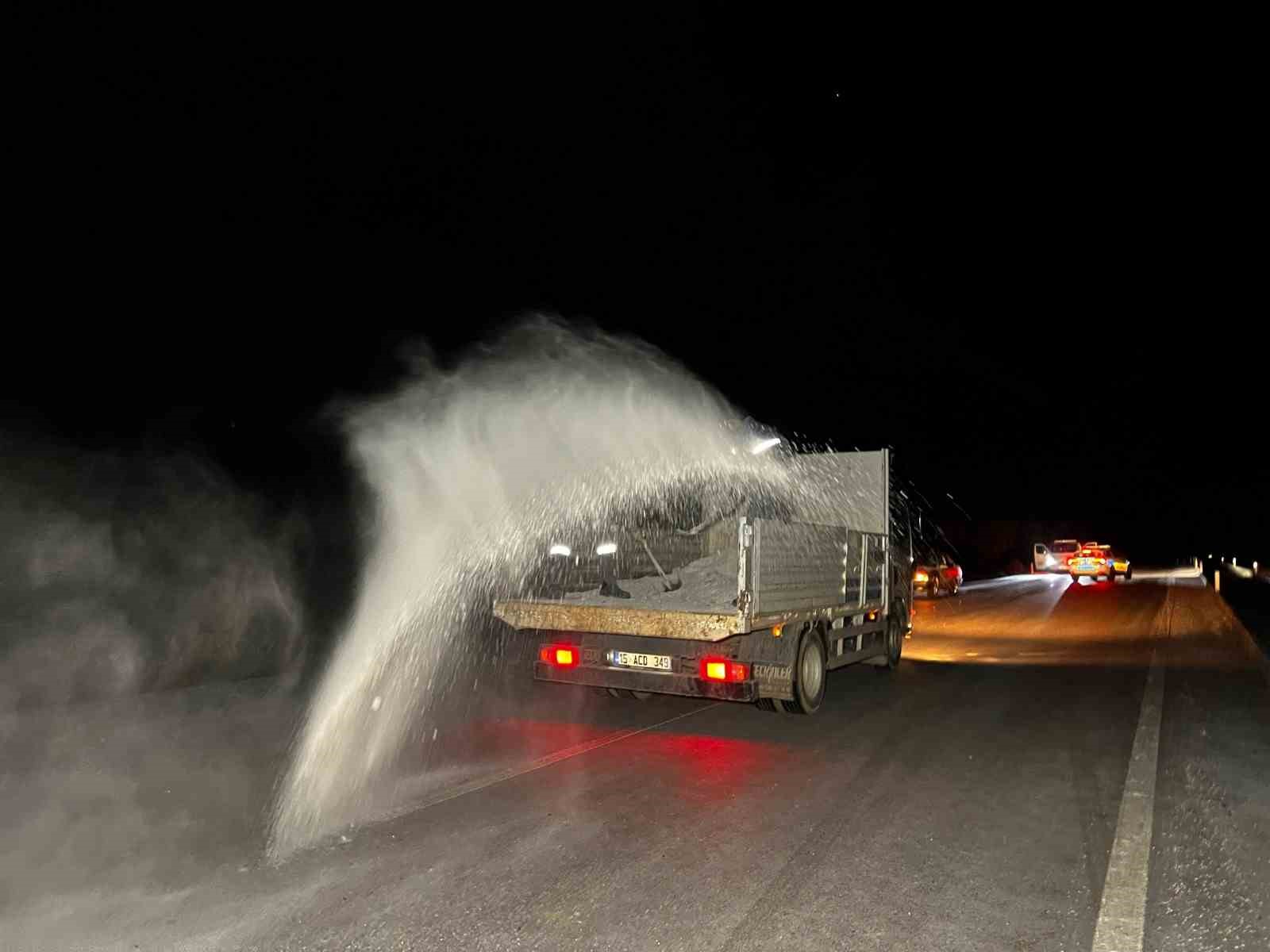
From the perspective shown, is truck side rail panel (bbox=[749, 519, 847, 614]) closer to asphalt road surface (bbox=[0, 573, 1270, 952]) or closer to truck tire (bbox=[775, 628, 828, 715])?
truck tire (bbox=[775, 628, 828, 715])

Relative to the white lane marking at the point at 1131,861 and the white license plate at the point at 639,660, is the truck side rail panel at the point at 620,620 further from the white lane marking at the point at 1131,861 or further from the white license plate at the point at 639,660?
the white lane marking at the point at 1131,861

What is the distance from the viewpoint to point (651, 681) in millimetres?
8625

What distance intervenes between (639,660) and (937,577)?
68.2 ft

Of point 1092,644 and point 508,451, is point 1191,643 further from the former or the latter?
point 508,451

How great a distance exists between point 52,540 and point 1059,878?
9.18 m

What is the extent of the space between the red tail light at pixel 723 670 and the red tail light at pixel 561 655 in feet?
4.41

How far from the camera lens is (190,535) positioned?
10.5 metres

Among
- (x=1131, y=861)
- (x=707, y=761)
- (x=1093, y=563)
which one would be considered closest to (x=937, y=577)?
(x=1093, y=563)

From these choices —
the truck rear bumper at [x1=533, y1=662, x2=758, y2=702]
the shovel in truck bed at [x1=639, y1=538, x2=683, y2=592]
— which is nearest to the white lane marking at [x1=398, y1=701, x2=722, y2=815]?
the truck rear bumper at [x1=533, y1=662, x2=758, y2=702]

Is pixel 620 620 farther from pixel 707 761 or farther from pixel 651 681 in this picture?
pixel 707 761

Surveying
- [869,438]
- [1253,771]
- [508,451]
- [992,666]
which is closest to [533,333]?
[508,451]

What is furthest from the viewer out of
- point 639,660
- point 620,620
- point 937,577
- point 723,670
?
point 937,577

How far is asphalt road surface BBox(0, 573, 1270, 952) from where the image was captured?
422 cm

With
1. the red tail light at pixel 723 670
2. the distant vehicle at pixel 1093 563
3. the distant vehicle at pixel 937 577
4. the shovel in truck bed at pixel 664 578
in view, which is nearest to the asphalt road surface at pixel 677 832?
the red tail light at pixel 723 670
